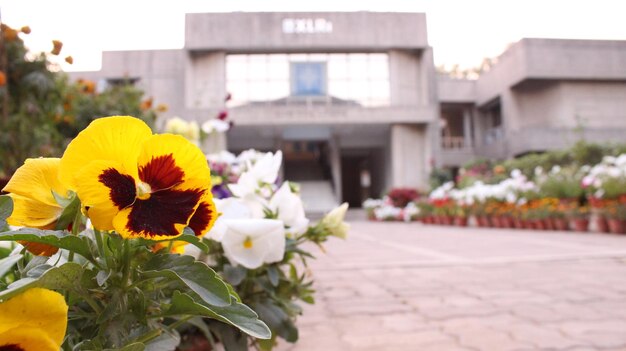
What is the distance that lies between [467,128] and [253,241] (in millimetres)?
25389

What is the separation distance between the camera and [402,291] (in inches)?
111

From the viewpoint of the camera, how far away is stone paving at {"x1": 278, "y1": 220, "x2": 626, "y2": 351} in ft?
5.91

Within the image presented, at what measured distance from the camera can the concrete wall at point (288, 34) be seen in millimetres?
20453

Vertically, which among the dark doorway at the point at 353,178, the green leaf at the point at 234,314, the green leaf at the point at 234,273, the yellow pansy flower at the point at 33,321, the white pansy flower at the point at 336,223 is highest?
the dark doorway at the point at 353,178

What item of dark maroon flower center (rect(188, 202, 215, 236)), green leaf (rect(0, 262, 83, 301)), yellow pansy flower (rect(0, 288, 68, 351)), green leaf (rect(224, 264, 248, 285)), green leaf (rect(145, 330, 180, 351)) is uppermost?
dark maroon flower center (rect(188, 202, 215, 236))

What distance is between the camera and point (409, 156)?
840 inches

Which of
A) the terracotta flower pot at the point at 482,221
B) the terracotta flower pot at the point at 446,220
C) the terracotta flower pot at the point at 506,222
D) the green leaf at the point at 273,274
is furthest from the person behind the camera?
the terracotta flower pot at the point at 446,220

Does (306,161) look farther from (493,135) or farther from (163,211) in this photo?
(163,211)

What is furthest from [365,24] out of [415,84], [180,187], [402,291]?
[180,187]

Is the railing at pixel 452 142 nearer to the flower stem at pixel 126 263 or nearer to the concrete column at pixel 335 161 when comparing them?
the concrete column at pixel 335 161

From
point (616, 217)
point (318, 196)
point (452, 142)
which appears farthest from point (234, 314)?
point (452, 142)

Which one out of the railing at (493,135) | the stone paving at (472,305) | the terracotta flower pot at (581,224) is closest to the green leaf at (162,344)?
the stone paving at (472,305)

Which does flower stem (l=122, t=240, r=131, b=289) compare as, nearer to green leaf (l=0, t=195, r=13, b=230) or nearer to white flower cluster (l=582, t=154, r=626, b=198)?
green leaf (l=0, t=195, r=13, b=230)

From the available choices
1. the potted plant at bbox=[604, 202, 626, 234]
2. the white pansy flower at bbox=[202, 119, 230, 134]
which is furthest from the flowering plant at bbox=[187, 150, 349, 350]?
the potted plant at bbox=[604, 202, 626, 234]
